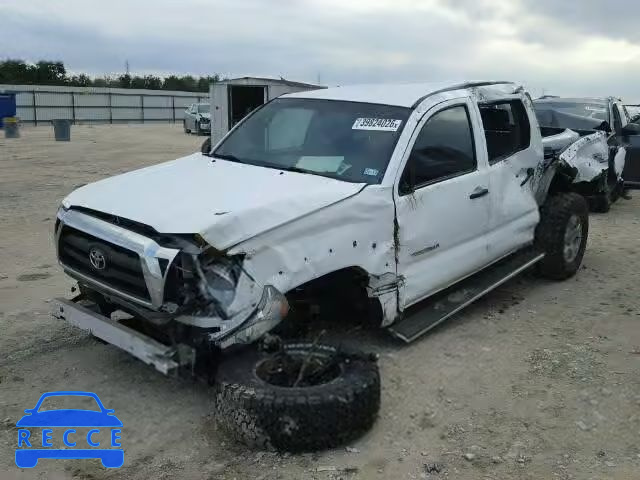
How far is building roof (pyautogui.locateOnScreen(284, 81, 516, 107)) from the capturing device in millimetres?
4699

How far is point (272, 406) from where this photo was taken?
312 centimetres

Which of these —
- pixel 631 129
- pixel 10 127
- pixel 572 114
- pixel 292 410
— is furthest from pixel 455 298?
pixel 10 127

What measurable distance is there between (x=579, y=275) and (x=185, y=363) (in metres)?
4.78

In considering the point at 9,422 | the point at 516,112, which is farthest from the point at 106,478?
the point at 516,112

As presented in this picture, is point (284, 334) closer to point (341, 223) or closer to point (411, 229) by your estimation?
point (341, 223)

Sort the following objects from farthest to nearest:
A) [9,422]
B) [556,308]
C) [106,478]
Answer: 1. [556,308]
2. [9,422]
3. [106,478]

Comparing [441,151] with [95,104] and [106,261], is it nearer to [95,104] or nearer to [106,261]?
[106,261]

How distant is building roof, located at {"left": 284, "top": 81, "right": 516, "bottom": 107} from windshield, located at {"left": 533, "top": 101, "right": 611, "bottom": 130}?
5012mm

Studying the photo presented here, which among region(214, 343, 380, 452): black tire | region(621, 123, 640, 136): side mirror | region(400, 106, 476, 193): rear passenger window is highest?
region(621, 123, 640, 136): side mirror

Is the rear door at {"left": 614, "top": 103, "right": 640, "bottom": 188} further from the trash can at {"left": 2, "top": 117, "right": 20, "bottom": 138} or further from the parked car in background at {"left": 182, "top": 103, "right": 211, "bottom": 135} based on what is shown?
the trash can at {"left": 2, "top": 117, "right": 20, "bottom": 138}

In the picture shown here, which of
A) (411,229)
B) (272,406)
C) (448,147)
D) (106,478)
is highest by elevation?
(448,147)

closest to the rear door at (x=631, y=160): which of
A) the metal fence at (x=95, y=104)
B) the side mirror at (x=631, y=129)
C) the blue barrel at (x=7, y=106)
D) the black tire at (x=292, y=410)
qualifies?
the side mirror at (x=631, y=129)

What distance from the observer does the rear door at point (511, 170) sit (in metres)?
5.22

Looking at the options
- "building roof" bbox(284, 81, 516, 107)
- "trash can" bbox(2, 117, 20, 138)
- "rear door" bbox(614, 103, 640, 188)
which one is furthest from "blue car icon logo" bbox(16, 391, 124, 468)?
"trash can" bbox(2, 117, 20, 138)
